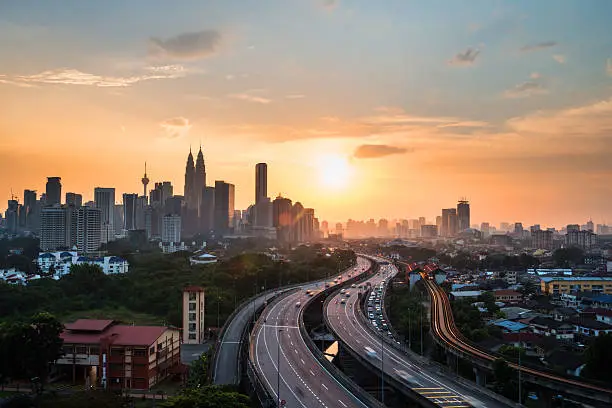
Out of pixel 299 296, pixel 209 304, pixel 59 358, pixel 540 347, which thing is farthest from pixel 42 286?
pixel 540 347

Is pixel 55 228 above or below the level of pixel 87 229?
above

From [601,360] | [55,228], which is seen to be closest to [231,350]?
[601,360]

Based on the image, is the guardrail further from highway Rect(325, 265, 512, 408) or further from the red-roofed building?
the red-roofed building

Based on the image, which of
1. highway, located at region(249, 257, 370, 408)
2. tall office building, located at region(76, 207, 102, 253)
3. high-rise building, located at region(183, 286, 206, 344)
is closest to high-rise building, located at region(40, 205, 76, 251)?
tall office building, located at region(76, 207, 102, 253)

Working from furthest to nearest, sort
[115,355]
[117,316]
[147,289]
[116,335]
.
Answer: [147,289] → [117,316] → [116,335] → [115,355]

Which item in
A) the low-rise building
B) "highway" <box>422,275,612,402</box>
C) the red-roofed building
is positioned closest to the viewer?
"highway" <box>422,275,612,402</box>

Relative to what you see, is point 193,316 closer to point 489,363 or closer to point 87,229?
point 489,363

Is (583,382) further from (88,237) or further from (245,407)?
(88,237)
